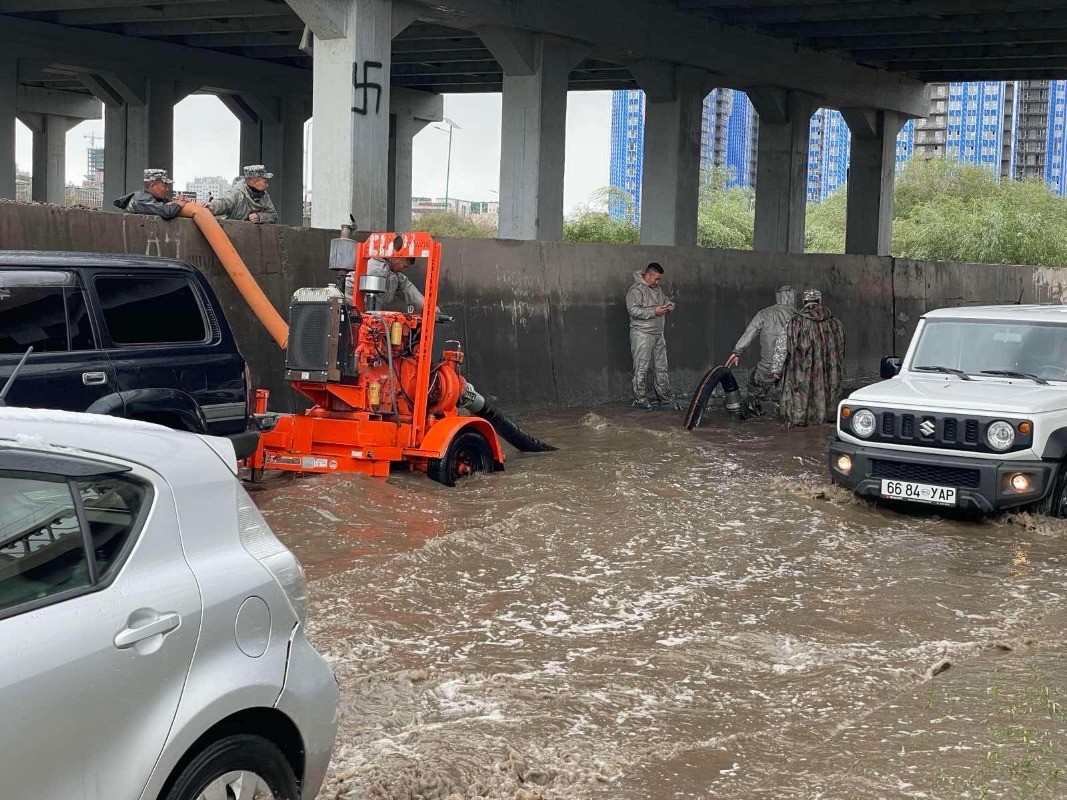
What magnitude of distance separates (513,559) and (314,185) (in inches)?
393

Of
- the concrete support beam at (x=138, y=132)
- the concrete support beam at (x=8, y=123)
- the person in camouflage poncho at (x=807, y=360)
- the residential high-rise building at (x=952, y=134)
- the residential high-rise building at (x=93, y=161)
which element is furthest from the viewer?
the residential high-rise building at (x=93, y=161)

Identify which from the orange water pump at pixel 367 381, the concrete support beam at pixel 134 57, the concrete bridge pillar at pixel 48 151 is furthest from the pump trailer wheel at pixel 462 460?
the concrete bridge pillar at pixel 48 151

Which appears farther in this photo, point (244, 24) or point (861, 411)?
point (244, 24)

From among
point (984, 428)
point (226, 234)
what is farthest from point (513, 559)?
point (226, 234)

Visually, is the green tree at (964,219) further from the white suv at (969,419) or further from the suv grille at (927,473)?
the suv grille at (927,473)

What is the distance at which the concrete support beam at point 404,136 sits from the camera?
3797cm

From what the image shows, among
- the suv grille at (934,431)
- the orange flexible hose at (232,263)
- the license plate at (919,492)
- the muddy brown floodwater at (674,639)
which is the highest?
the orange flexible hose at (232,263)

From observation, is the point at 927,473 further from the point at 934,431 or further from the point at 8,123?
the point at 8,123

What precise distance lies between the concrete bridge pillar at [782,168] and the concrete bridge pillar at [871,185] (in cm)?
257

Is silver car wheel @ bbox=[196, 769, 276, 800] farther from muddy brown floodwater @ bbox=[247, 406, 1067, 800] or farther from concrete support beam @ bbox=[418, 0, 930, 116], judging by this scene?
concrete support beam @ bbox=[418, 0, 930, 116]

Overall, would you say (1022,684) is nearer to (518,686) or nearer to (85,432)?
(518,686)

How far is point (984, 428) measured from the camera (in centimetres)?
980

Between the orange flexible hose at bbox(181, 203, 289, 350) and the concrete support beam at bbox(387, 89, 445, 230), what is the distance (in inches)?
1018

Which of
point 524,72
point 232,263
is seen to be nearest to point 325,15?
point 524,72
